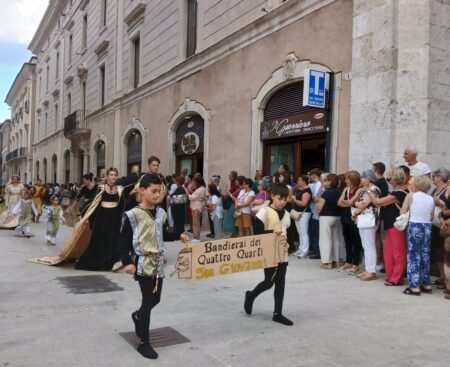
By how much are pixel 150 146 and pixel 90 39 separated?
39.7 feet

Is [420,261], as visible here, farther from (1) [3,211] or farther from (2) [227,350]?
(1) [3,211]

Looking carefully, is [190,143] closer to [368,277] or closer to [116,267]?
[116,267]

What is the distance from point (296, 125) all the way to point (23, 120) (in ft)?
160

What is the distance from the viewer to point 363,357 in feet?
12.9

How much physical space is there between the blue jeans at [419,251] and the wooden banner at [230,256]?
2528 mm

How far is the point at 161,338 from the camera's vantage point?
4.31 metres

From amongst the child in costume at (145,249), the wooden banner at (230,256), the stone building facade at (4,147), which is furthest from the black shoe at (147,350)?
the stone building facade at (4,147)

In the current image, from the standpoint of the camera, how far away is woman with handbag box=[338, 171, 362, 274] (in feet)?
25.0

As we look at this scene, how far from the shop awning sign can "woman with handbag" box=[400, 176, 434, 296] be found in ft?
11.6

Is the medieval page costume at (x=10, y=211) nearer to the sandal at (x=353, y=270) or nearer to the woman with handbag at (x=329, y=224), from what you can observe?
the woman with handbag at (x=329, y=224)

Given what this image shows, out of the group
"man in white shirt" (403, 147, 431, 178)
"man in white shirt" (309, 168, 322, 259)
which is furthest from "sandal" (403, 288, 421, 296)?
"man in white shirt" (309, 168, 322, 259)

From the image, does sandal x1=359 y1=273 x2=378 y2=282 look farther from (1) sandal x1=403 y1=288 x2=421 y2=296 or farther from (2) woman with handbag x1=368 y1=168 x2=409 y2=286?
(1) sandal x1=403 y1=288 x2=421 y2=296

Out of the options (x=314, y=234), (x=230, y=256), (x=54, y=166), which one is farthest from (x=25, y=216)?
(x=54, y=166)

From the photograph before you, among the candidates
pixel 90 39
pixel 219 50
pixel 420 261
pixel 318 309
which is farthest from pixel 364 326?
pixel 90 39
